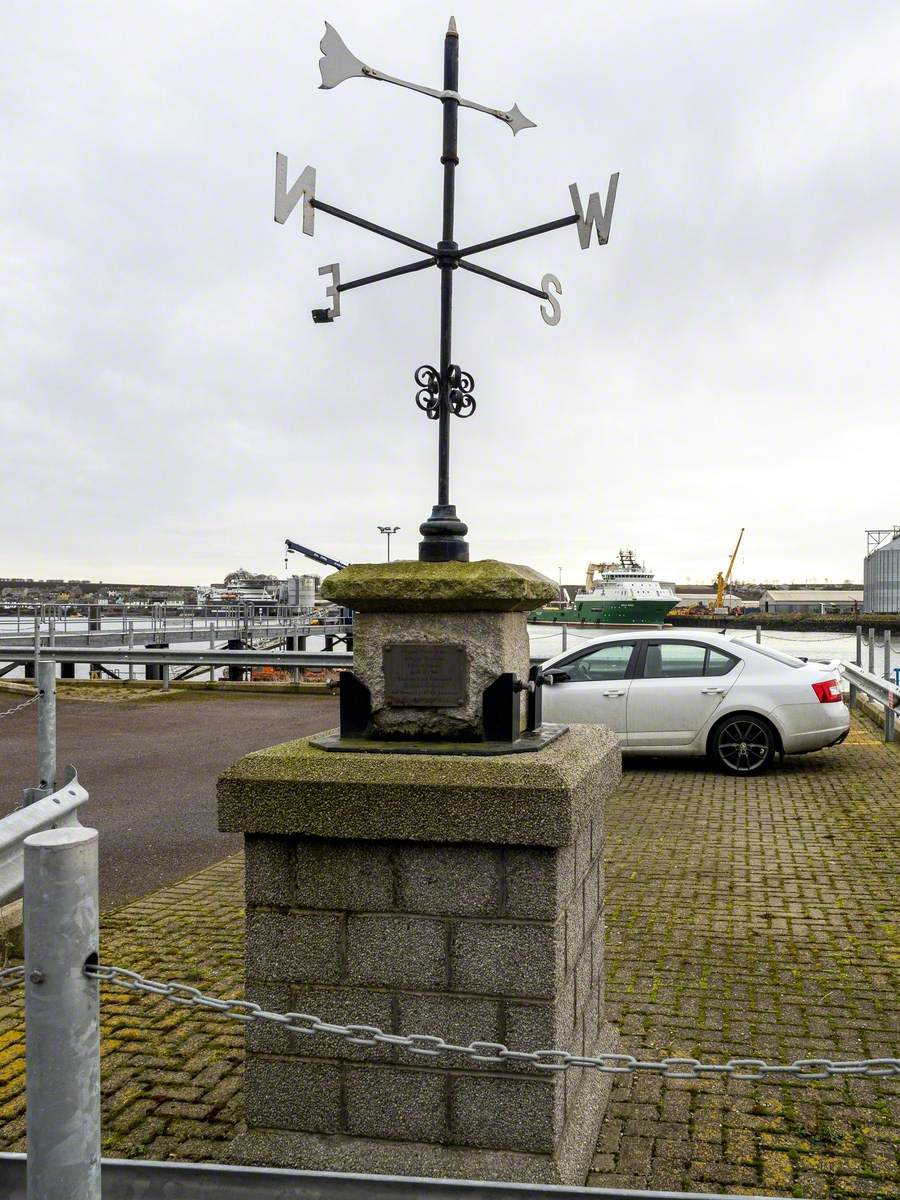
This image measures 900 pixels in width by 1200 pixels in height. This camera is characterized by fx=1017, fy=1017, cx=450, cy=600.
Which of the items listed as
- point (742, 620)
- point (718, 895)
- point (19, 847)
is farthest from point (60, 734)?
point (742, 620)

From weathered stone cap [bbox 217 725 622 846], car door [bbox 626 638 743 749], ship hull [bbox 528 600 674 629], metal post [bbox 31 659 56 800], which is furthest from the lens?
ship hull [bbox 528 600 674 629]

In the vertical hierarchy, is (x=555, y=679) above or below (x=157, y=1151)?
above

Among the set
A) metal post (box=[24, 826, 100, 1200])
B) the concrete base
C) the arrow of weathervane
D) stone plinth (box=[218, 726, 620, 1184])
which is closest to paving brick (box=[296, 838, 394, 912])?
stone plinth (box=[218, 726, 620, 1184])

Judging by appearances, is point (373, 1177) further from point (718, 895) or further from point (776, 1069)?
point (718, 895)

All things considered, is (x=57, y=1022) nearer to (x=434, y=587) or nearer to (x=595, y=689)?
(x=434, y=587)

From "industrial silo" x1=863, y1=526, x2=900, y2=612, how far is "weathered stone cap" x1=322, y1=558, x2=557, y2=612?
87.2 metres

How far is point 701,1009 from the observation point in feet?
15.6

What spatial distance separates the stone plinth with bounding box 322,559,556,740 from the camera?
3.63 m

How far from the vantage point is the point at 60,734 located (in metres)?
15.1

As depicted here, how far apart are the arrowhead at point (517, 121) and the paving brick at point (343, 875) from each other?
2.96 meters

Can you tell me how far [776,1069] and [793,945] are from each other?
11.5 feet

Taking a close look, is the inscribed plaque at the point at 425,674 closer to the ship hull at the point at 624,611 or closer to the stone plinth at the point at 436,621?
the stone plinth at the point at 436,621

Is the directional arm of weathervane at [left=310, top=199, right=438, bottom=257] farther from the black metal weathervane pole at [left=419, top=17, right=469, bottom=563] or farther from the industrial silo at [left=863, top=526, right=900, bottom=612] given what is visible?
the industrial silo at [left=863, top=526, right=900, bottom=612]

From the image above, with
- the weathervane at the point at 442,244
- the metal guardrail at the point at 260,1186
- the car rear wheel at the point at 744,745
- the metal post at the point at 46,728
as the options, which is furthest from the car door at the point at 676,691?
the metal guardrail at the point at 260,1186
